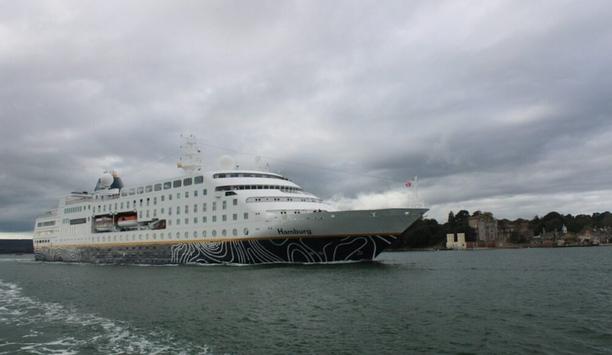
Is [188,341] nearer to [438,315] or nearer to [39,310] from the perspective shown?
[438,315]

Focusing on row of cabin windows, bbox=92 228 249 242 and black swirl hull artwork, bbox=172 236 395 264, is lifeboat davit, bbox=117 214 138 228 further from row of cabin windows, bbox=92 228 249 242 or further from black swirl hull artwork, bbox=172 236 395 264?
black swirl hull artwork, bbox=172 236 395 264

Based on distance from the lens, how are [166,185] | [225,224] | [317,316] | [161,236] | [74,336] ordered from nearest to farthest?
[74,336] < [317,316] < [225,224] < [161,236] < [166,185]

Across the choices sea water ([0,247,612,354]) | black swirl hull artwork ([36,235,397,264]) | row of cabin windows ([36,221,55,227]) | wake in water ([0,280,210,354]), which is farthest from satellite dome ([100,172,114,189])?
wake in water ([0,280,210,354])

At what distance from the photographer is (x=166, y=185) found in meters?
51.8

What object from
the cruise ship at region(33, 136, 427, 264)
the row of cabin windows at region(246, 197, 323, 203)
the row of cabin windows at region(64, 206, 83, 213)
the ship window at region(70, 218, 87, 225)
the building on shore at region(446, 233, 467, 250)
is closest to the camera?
the cruise ship at region(33, 136, 427, 264)

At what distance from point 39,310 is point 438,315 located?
1888cm

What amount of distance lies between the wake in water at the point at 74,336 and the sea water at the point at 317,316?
0.15ft

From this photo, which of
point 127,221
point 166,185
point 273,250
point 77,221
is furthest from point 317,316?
point 77,221

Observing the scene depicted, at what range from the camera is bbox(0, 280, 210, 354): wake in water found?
47.8ft

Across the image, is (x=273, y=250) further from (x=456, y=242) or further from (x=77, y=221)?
A: (x=456, y=242)

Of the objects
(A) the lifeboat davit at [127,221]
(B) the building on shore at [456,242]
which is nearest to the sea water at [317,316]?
(A) the lifeboat davit at [127,221]

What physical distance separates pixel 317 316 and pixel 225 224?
27.0m

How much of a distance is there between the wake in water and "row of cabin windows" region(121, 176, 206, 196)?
88.5ft

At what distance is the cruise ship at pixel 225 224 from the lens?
39.6 metres
